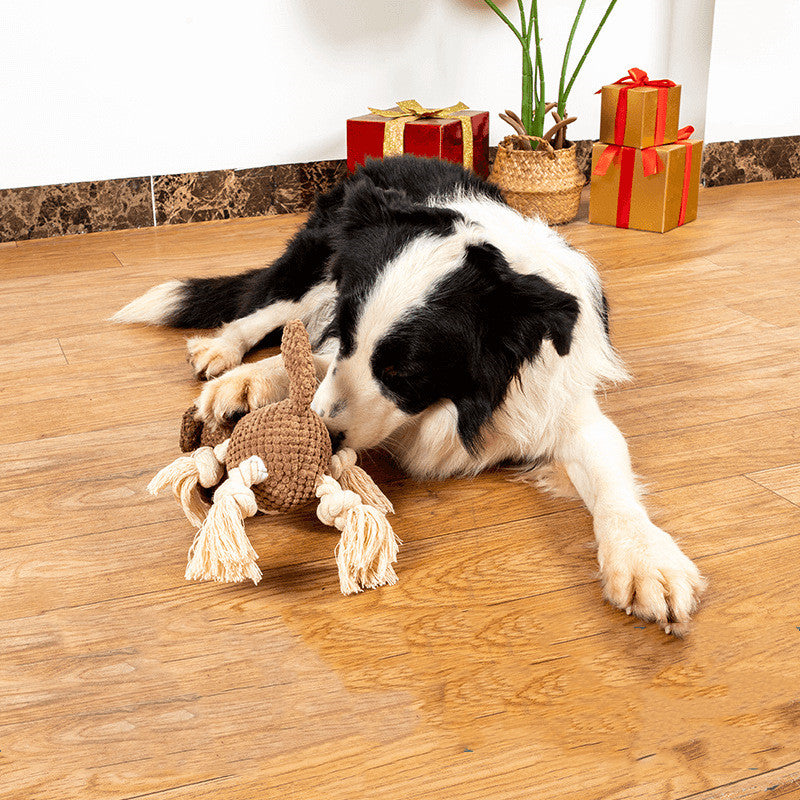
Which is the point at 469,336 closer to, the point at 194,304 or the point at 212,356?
the point at 212,356

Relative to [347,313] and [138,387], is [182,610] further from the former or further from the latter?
[138,387]

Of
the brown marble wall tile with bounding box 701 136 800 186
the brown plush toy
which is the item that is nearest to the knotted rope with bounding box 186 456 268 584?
the brown plush toy

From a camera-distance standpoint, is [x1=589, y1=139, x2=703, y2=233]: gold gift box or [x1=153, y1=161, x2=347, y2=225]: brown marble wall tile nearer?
[x1=589, y1=139, x2=703, y2=233]: gold gift box

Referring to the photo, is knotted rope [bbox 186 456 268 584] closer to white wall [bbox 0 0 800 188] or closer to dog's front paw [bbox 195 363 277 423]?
dog's front paw [bbox 195 363 277 423]

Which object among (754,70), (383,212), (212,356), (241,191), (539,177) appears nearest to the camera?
(383,212)

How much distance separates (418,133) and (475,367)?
2030 millimetres

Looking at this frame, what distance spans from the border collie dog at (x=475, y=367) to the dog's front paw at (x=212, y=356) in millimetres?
250

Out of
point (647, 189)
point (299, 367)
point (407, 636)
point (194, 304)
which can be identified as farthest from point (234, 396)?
point (647, 189)

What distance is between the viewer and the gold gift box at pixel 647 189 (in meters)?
3.30

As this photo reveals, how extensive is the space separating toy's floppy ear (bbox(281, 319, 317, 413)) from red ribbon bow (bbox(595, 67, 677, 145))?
7.54 feet

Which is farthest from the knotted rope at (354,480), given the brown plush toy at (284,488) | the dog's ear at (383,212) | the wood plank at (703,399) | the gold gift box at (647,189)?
the gold gift box at (647,189)

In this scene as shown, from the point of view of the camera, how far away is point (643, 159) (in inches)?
130

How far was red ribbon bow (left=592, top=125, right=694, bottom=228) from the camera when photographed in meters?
3.30

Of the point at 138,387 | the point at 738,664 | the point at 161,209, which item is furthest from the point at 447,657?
the point at 161,209
